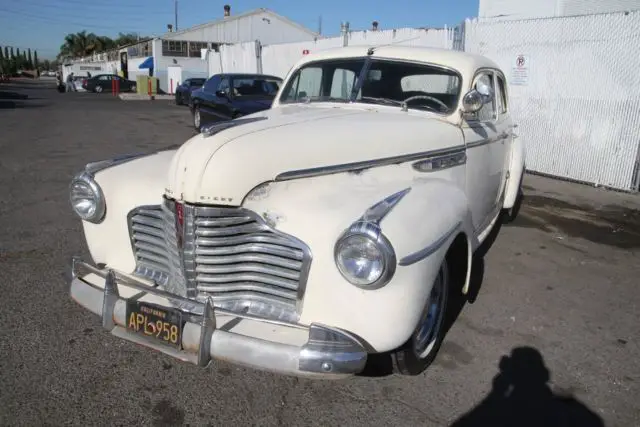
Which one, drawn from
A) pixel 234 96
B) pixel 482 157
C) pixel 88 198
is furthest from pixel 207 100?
pixel 88 198

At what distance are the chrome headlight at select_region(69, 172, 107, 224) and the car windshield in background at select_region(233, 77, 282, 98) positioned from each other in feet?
27.5

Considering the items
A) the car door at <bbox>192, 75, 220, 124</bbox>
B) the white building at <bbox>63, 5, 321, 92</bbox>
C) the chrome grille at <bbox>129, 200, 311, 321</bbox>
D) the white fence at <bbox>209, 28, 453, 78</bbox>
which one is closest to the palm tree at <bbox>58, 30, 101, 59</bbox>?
the white building at <bbox>63, 5, 321, 92</bbox>

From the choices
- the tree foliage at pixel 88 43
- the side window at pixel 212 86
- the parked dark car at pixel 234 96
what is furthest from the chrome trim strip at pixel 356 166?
the tree foliage at pixel 88 43

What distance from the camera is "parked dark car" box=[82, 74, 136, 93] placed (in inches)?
1403

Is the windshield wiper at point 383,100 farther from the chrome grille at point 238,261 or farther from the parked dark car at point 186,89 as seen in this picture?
the parked dark car at point 186,89

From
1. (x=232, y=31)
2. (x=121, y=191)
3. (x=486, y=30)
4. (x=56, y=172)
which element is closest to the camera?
(x=121, y=191)

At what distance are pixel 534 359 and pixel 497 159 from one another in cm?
192

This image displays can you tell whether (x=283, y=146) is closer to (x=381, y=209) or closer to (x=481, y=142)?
(x=381, y=209)

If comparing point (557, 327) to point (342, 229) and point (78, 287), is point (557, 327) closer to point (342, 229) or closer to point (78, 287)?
point (342, 229)

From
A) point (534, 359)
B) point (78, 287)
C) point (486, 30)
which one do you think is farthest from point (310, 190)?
point (486, 30)

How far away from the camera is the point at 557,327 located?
3449 mm

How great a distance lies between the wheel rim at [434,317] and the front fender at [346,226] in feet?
1.18

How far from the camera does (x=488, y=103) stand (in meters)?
4.12

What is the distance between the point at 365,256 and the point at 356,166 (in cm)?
78
